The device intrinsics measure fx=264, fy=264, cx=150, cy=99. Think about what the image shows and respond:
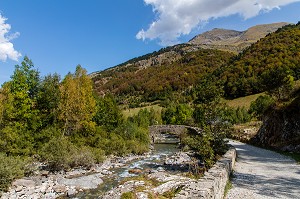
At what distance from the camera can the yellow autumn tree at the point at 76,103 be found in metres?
38.7

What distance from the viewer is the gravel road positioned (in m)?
12.2

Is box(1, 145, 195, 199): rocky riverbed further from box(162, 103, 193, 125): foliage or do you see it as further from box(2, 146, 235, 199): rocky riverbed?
box(162, 103, 193, 125): foliage

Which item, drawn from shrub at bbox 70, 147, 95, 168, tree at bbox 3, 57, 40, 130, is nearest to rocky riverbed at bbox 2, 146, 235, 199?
shrub at bbox 70, 147, 95, 168

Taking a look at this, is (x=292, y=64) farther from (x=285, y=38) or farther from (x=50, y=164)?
(x=50, y=164)

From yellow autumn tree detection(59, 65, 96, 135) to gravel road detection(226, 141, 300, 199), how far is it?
85.9ft

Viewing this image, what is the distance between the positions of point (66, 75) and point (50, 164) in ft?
54.7

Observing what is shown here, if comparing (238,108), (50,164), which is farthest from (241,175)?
(238,108)

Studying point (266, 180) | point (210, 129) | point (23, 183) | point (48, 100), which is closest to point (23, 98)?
point (48, 100)

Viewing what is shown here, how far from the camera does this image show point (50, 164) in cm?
3116

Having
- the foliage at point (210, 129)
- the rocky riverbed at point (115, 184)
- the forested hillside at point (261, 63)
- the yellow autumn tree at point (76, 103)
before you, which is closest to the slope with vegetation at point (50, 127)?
the yellow autumn tree at point (76, 103)

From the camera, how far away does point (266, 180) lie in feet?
49.4

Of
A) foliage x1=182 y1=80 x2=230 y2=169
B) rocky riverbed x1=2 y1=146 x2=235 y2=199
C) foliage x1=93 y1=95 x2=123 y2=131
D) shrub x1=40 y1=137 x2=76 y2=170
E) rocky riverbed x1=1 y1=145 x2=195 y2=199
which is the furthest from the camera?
foliage x1=93 y1=95 x2=123 y2=131

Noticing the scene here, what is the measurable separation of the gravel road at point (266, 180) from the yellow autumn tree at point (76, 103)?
85.9ft

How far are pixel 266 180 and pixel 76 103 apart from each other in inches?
1183
